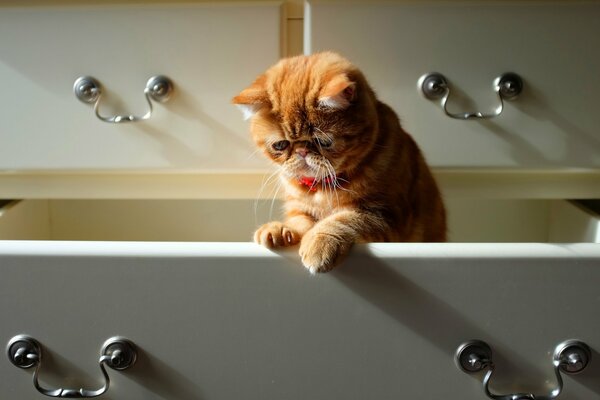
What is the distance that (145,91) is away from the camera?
0.95m

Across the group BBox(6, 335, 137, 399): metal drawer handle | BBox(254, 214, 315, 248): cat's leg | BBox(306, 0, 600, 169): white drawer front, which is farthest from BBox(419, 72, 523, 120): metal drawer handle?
BBox(6, 335, 137, 399): metal drawer handle

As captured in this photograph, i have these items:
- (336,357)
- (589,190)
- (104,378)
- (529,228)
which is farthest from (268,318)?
(529,228)

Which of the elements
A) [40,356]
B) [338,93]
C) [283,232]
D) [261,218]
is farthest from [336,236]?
[261,218]

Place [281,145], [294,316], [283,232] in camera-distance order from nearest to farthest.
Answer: [294,316] < [283,232] < [281,145]

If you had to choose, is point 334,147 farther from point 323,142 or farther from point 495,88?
point 495,88

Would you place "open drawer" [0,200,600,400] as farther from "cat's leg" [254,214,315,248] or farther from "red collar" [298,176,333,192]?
"red collar" [298,176,333,192]

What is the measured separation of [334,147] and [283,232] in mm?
160

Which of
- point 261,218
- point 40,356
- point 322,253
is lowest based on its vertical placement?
point 261,218

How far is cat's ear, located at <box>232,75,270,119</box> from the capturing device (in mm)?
848

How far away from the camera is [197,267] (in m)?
0.64

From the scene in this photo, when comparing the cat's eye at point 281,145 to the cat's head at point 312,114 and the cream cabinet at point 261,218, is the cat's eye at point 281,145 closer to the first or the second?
the cat's head at point 312,114

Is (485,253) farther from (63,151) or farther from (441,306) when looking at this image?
(63,151)

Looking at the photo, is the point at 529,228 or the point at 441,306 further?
the point at 529,228

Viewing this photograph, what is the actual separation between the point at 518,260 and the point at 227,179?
1.91ft
